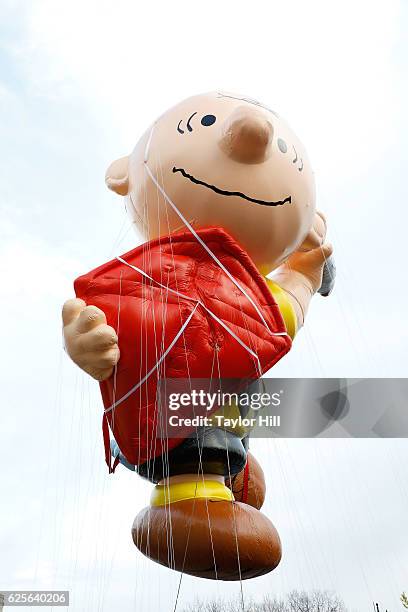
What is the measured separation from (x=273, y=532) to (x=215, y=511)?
42 centimetres

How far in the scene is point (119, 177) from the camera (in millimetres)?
4844

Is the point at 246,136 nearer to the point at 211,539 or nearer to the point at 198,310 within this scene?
the point at 198,310

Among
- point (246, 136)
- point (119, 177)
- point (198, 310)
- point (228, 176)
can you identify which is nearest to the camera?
point (198, 310)

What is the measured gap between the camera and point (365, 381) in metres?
4.96

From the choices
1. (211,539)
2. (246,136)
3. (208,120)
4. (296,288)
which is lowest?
(211,539)

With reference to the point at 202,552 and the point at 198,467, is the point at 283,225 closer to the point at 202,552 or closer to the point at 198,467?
the point at 198,467

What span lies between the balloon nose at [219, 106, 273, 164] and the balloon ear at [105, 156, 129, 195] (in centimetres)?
95

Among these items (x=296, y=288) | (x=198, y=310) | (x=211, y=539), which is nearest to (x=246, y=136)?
(x=198, y=310)

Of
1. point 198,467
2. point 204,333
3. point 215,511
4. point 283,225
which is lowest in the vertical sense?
point 215,511

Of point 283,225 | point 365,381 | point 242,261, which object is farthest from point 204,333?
point 365,381

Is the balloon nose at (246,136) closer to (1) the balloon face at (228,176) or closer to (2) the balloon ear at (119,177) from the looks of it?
(1) the balloon face at (228,176)

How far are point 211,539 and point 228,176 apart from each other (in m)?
2.22

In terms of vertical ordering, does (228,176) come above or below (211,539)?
above

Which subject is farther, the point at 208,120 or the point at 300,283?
the point at 300,283
